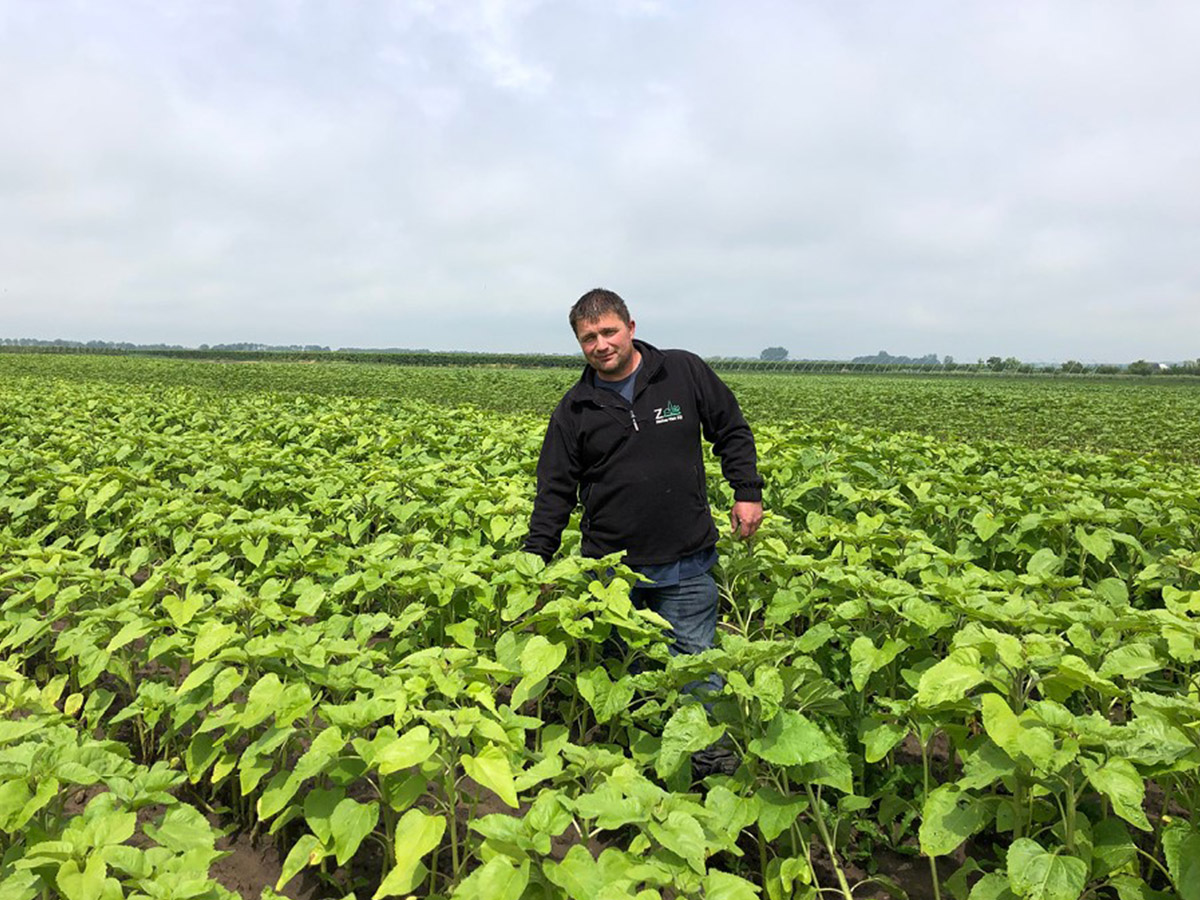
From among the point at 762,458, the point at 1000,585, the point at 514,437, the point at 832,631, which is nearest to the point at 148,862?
the point at 832,631

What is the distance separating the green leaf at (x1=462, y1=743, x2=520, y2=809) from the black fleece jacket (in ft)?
4.83

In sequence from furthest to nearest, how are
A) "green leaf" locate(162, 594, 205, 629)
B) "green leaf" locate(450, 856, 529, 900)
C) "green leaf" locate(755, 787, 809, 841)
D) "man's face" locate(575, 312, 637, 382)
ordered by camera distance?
"man's face" locate(575, 312, 637, 382) < "green leaf" locate(162, 594, 205, 629) < "green leaf" locate(755, 787, 809, 841) < "green leaf" locate(450, 856, 529, 900)

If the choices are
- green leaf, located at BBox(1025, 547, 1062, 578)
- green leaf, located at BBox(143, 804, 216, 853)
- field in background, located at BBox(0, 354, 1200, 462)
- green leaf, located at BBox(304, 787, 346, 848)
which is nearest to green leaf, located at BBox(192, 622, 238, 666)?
green leaf, located at BBox(143, 804, 216, 853)

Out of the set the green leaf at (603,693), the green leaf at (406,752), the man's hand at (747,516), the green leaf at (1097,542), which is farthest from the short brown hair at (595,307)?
the green leaf at (1097,542)

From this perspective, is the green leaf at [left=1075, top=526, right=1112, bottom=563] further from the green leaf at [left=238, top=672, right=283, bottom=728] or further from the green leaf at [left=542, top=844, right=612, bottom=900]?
the green leaf at [left=238, top=672, right=283, bottom=728]

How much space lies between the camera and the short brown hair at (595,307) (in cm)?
315

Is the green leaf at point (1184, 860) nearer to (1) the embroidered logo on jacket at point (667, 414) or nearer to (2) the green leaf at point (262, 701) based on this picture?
(1) the embroidered logo on jacket at point (667, 414)

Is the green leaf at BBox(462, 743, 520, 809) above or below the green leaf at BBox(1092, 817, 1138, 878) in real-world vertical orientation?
above

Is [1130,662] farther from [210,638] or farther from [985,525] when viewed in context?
[210,638]

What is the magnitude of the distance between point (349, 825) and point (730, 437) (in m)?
2.41

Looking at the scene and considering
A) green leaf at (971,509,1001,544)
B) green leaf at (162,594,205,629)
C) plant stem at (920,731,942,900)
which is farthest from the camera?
green leaf at (971,509,1001,544)

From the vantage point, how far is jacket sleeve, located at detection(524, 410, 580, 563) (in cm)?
338

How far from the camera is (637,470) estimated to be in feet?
10.7

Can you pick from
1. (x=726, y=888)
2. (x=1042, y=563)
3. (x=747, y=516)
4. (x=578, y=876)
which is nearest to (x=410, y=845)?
(x=578, y=876)
